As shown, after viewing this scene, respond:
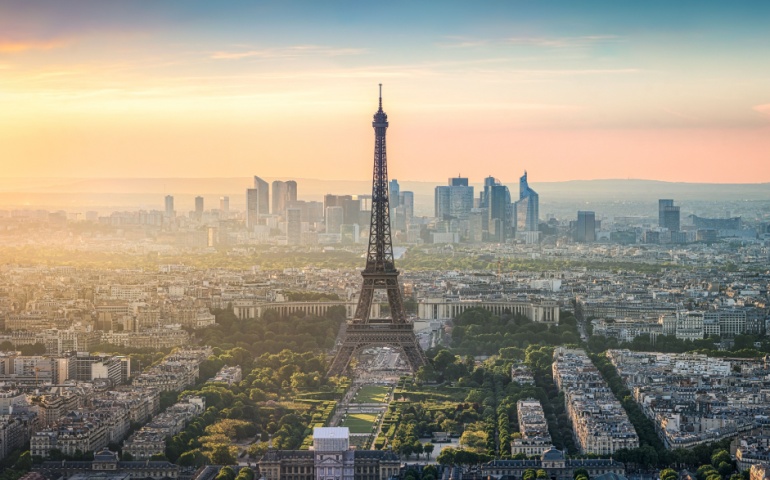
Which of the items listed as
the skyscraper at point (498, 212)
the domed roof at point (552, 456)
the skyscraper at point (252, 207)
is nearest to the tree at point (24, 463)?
the domed roof at point (552, 456)

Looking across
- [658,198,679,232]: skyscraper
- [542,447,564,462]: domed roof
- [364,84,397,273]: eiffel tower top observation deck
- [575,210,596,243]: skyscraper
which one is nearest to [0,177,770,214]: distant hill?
[575,210,596,243]: skyscraper

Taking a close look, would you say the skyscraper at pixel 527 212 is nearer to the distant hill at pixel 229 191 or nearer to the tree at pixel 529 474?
the distant hill at pixel 229 191

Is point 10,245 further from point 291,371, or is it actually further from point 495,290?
point 291,371

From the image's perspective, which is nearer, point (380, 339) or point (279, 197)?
point (380, 339)

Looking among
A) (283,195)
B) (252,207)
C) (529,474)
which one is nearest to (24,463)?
(529,474)

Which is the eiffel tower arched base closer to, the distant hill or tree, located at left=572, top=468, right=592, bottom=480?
tree, located at left=572, top=468, right=592, bottom=480

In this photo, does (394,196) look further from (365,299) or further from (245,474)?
(245,474)
